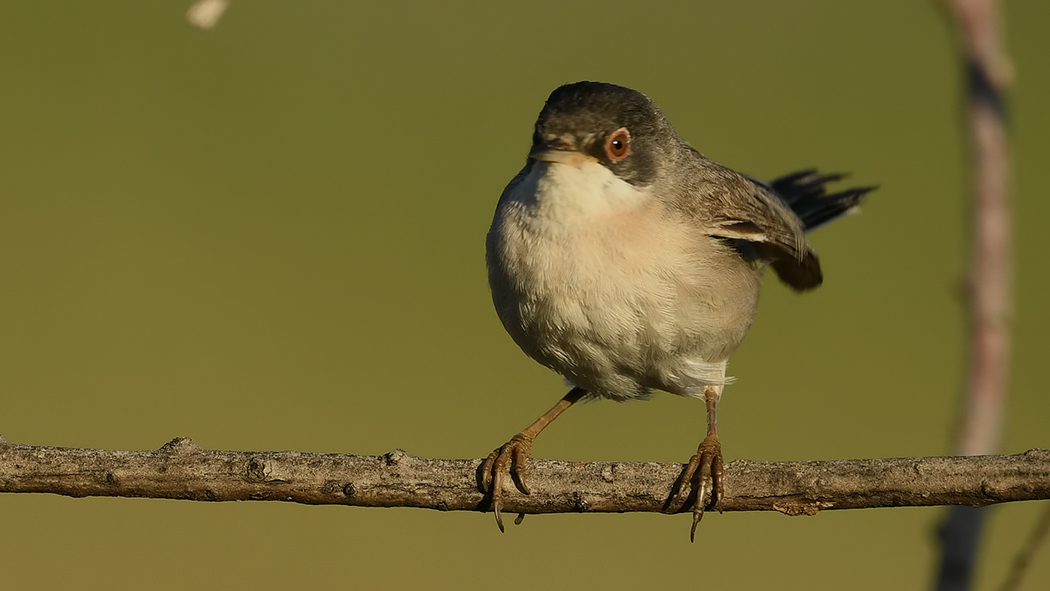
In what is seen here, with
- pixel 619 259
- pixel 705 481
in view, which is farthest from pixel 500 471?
pixel 619 259

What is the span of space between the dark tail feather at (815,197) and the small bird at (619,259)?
49.6 inches

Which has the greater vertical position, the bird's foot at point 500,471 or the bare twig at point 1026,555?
the bird's foot at point 500,471

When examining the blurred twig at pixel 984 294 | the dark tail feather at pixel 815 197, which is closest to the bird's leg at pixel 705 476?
the blurred twig at pixel 984 294

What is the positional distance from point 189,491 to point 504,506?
39.3 inches

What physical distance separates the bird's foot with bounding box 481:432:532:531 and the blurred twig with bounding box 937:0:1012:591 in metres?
1.32

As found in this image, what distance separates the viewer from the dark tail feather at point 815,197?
5707 millimetres

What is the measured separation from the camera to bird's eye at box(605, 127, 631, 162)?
13.1 feet

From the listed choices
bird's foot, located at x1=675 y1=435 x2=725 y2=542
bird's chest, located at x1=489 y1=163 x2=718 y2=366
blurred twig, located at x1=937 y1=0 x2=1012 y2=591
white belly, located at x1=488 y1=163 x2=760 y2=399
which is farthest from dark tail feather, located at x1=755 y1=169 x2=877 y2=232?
blurred twig, located at x1=937 y1=0 x2=1012 y2=591

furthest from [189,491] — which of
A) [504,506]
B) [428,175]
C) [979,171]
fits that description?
[428,175]

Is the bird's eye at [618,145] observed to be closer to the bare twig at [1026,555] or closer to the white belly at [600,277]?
the white belly at [600,277]

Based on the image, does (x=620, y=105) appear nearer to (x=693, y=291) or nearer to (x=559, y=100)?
(x=559, y=100)

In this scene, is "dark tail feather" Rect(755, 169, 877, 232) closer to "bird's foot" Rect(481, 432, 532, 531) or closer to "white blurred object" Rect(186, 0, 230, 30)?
"bird's foot" Rect(481, 432, 532, 531)

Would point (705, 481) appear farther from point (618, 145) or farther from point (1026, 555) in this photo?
point (618, 145)

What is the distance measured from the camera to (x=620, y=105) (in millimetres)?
4055
